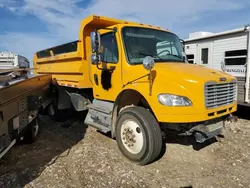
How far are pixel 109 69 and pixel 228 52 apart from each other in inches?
178

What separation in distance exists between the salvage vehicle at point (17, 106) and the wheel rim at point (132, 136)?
1.83 meters

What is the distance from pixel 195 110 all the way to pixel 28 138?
144 inches

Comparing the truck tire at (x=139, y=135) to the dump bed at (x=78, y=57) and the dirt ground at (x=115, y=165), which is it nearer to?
the dirt ground at (x=115, y=165)

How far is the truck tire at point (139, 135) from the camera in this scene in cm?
391

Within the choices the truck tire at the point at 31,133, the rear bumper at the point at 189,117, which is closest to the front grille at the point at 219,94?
the rear bumper at the point at 189,117

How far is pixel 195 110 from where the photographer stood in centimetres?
362

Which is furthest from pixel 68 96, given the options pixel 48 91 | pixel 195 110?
pixel 195 110

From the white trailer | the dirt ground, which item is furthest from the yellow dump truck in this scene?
the white trailer

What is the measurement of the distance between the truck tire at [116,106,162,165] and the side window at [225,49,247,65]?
4.40 m

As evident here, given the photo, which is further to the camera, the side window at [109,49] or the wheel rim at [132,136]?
the side window at [109,49]

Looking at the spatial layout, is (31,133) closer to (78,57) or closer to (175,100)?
(78,57)

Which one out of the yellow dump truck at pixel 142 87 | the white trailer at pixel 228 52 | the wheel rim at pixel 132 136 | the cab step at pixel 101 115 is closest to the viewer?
the yellow dump truck at pixel 142 87

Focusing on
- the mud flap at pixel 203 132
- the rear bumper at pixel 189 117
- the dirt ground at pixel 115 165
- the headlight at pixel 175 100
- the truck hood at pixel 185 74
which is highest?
the truck hood at pixel 185 74

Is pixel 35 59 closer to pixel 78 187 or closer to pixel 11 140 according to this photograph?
pixel 11 140
